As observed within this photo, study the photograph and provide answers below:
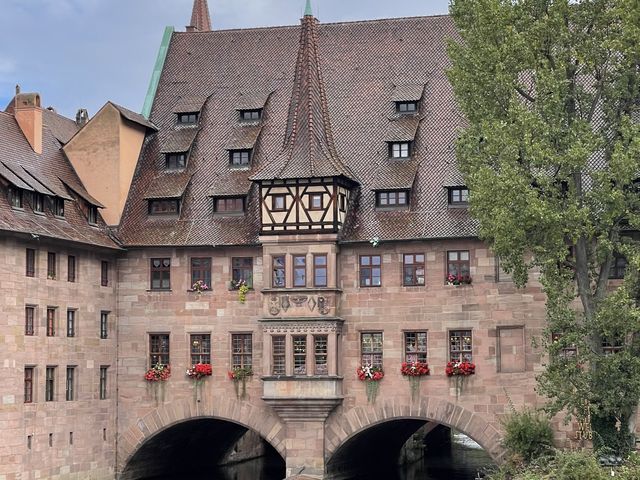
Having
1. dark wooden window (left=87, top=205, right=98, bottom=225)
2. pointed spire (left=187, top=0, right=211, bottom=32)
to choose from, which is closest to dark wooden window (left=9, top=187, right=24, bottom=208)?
dark wooden window (left=87, top=205, right=98, bottom=225)

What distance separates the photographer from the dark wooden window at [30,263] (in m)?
43.6

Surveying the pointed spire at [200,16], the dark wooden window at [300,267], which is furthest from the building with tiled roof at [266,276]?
the pointed spire at [200,16]

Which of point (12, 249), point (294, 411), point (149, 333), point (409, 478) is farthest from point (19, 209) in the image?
point (409, 478)

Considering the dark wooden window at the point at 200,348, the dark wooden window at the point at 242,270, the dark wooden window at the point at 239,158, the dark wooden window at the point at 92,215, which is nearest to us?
the dark wooden window at the point at 242,270

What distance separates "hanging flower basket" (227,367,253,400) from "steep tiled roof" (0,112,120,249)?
580 centimetres

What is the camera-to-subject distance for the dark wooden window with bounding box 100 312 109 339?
47.6 metres

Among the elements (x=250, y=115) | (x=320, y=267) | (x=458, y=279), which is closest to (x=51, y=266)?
(x=320, y=267)

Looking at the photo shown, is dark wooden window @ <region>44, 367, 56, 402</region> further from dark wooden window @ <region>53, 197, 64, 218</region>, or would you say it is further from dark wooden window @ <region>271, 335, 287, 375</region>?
dark wooden window @ <region>271, 335, 287, 375</region>

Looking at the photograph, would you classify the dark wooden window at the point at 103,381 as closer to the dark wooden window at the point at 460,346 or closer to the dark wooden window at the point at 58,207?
the dark wooden window at the point at 58,207

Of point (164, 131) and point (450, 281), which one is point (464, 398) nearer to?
point (450, 281)

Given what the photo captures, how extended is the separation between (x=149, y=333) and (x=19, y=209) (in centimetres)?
664

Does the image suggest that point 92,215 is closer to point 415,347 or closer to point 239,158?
point 239,158

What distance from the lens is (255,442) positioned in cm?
6091

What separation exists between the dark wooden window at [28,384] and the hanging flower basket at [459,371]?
12.7 metres
